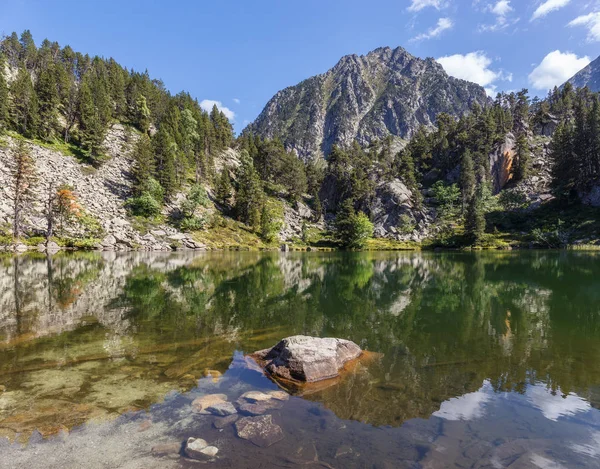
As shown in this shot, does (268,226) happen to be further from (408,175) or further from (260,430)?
(260,430)

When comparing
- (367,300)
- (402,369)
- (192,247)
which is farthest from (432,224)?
(402,369)

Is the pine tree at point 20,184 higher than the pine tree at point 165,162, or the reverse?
the pine tree at point 165,162

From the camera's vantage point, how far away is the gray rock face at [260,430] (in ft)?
25.2

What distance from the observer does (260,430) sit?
8.09m

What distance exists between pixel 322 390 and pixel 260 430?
10.0ft

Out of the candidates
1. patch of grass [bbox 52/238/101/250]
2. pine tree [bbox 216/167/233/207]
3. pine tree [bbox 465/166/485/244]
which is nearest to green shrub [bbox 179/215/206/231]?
pine tree [bbox 216/167/233/207]

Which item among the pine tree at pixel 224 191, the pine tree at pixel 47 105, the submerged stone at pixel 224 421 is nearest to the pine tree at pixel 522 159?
the pine tree at pixel 224 191

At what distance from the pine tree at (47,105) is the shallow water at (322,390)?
103071 millimetres

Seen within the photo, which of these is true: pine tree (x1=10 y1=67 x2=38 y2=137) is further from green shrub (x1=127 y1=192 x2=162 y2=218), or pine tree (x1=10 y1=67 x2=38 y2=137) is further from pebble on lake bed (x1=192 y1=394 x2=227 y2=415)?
pebble on lake bed (x1=192 y1=394 x2=227 y2=415)

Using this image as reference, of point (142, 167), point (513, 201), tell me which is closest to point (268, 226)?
point (142, 167)

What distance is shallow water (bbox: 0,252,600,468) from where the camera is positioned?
7398 mm

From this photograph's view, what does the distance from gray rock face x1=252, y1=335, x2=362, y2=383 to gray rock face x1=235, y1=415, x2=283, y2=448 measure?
2.92 m

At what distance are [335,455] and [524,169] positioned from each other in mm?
187216

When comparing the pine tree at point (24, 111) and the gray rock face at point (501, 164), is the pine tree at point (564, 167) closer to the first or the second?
the gray rock face at point (501, 164)
